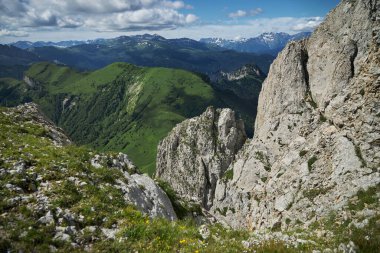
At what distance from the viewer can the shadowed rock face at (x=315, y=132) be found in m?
37.1

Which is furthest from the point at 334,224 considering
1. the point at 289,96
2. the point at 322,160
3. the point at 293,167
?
the point at 289,96

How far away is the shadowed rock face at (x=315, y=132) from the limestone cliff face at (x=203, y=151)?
3050 millimetres

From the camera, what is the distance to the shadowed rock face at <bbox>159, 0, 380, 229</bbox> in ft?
122

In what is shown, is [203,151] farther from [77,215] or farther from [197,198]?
[77,215]

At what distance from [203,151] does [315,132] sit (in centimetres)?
10689

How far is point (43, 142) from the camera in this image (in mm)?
29328

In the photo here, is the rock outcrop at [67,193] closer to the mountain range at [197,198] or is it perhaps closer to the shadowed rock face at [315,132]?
the mountain range at [197,198]

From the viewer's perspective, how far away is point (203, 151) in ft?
527

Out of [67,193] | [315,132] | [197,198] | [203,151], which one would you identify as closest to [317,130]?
[315,132]

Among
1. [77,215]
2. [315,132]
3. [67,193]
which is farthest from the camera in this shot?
[315,132]

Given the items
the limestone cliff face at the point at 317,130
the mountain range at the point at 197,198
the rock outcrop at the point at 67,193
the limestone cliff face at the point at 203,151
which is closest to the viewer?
the mountain range at the point at 197,198

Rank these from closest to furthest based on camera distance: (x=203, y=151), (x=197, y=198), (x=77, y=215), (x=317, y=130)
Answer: (x=77, y=215)
(x=197, y=198)
(x=317, y=130)
(x=203, y=151)

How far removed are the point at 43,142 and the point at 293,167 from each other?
127ft

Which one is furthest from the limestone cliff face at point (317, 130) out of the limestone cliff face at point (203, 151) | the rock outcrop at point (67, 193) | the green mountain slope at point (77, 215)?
the limestone cliff face at point (203, 151)
